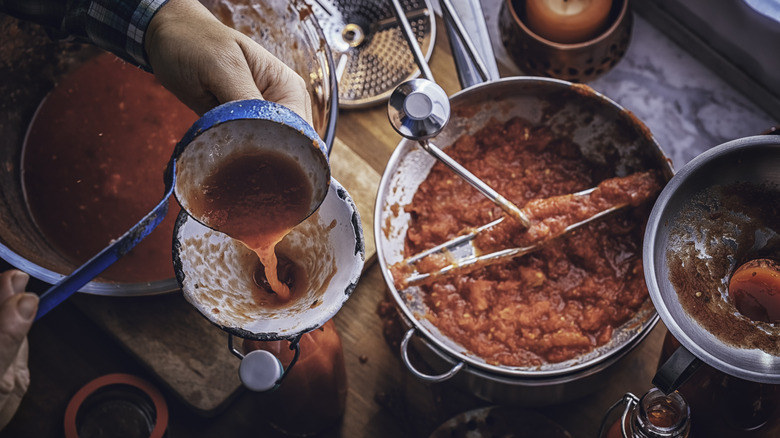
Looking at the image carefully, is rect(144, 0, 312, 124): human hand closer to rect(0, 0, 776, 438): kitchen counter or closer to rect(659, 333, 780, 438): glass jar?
rect(0, 0, 776, 438): kitchen counter

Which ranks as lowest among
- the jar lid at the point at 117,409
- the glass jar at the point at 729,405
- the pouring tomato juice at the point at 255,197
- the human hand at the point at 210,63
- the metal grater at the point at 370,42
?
the jar lid at the point at 117,409

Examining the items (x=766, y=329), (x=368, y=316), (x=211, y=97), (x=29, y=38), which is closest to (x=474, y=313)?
(x=368, y=316)

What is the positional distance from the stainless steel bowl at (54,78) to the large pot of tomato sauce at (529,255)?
239 millimetres

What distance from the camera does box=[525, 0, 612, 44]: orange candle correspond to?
1.58 meters

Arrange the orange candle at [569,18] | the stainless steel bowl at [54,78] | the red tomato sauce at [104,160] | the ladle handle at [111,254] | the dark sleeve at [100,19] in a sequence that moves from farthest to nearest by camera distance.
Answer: the orange candle at [569,18] < the red tomato sauce at [104,160] < the stainless steel bowl at [54,78] < the dark sleeve at [100,19] < the ladle handle at [111,254]

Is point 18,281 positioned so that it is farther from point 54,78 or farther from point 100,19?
point 54,78

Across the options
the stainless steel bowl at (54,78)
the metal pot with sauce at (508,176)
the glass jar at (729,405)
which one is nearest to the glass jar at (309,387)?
the metal pot with sauce at (508,176)

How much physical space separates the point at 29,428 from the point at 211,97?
94 centimetres

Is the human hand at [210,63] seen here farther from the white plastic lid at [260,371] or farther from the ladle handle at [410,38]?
the white plastic lid at [260,371]

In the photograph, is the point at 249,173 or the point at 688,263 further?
the point at 688,263

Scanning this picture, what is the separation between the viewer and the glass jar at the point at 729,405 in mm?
1273

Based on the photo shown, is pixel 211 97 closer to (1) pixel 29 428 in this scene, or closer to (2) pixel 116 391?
(2) pixel 116 391

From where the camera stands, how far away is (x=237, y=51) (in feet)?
3.87

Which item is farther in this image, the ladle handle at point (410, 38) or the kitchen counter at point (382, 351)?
the kitchen counter at point (382, 351)
